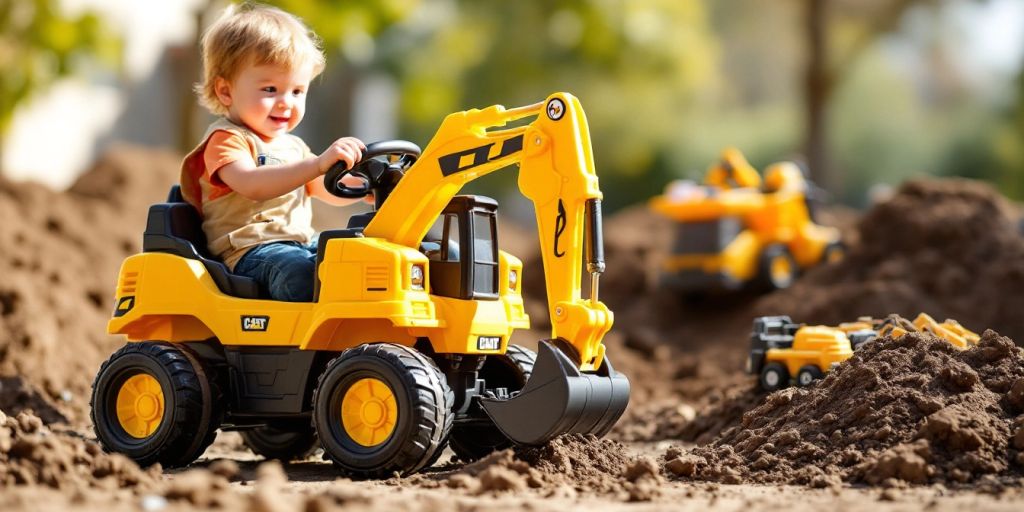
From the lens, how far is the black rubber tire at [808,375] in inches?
280

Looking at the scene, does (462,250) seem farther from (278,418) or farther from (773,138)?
(773,138)

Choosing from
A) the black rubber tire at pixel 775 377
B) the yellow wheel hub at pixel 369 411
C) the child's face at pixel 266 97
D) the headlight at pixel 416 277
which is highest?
the child's face at pixel 266 97

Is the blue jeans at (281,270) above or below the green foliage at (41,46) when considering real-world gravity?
below

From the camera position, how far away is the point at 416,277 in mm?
5762

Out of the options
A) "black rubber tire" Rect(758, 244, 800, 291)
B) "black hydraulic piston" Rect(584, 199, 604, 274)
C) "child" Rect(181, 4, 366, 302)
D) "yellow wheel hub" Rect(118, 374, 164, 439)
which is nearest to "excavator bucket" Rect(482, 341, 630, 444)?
"black hydraulic piston" Rect(584, 199, 604, 274)

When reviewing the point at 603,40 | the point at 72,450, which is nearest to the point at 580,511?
the point at 72,450

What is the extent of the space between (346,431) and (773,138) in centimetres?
2565

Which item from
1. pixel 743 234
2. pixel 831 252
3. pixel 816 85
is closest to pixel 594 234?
pixel 743 234

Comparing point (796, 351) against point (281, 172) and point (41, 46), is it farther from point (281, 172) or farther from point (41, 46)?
point (41, 46)

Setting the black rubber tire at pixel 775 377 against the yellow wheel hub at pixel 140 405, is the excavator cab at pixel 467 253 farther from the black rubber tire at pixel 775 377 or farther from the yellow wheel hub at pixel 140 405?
the black rubber tire at pixel 775 377

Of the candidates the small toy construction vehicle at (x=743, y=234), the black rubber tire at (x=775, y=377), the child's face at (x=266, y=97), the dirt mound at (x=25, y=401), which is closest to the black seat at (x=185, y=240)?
the child's face at (x=266, y=97)

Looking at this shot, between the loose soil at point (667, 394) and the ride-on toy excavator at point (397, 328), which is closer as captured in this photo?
the loose soil at point (667, 394)

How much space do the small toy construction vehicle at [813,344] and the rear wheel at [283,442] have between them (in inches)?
101

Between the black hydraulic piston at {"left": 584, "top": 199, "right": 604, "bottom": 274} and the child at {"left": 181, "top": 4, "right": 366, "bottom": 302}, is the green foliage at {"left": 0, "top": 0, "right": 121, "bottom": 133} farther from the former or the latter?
the black hydraulic piston at {"left": 584, "top": 199, "right": 604, "bottom": 274}
